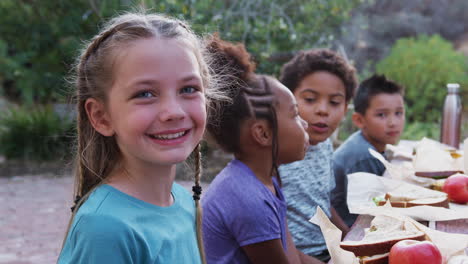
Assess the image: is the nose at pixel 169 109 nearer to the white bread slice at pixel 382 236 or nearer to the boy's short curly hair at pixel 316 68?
the white bread slice at pixel 382 236

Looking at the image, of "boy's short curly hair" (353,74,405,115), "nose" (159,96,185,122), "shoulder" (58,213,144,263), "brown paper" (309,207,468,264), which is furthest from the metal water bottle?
"shoulder" (58,213,144,263)

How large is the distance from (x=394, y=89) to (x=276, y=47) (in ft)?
10.9

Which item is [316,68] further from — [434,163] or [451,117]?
[451,117]

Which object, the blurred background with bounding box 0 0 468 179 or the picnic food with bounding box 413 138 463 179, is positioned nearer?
the picnic food with bounding box 413 138 463 179

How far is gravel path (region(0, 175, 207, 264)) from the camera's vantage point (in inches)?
184

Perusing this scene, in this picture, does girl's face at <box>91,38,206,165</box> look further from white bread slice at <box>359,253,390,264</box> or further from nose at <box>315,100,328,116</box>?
nose at <box>315,100,328,116</box>

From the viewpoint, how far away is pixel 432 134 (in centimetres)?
847

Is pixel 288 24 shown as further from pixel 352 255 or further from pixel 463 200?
pixel 352 255

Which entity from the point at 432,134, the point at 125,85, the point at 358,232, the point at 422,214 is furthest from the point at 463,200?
the point at 432,134

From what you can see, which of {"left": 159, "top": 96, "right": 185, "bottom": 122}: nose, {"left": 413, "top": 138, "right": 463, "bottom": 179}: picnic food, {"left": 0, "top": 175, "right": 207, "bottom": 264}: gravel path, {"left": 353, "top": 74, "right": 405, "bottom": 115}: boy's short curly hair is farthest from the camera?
{"left": 0, "top": 175, "right": 207, "bottom": 264}: gravel path

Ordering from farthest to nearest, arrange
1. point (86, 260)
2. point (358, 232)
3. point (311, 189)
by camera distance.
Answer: point (311, 189) → point (358, 232) → point (86, 260)

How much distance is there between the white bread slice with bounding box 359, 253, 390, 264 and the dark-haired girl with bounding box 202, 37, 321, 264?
414 mm

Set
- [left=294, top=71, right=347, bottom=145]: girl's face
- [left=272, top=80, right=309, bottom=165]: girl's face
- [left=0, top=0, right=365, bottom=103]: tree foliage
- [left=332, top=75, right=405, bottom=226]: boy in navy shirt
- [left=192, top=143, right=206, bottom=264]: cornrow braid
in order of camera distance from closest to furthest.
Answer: [left=192, top=143, right=206, bottom=264]: cornrow braid < [left=272, top=80, right=309, bottom=165]: girl's face < [left=294, top=71, right=347, bottom=145]: girl's face < [left=332, top=75, right=405, bottom=226]: boy in navy shirt < [left=0, top=0, right=365, bottom=103]: tree foliage

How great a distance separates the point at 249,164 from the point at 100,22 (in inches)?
155
